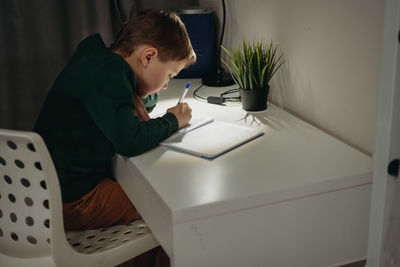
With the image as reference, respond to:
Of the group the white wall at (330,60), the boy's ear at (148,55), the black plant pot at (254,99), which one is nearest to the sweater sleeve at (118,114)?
the boy's ear at (148,55)

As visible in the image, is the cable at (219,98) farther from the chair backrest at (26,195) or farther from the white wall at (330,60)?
the chair backrest at (26,195)

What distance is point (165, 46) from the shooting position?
125 cm

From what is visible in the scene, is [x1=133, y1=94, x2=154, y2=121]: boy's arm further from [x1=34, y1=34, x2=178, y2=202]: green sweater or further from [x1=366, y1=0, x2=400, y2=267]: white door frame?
[x1=366, y1=0, x2=400, y2=267]: white door frame

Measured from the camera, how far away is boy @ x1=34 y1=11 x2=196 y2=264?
1.09 m

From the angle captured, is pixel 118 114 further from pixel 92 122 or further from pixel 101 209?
pixel 101 209

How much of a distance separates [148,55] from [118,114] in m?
0.25

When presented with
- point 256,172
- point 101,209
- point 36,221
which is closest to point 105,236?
point 101,209

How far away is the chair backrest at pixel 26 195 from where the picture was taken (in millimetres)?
898

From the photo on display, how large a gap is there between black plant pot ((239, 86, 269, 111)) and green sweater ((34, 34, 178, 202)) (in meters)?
0.28

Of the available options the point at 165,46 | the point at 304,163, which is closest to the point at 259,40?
the point at 165,46

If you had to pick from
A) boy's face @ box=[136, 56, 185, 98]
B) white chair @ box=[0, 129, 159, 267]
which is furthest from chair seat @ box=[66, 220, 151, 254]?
boy's face @ box=[136, 56, 185, 98]

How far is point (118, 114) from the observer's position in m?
1.08

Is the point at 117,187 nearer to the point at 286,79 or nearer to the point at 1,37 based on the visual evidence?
the point at 286,79

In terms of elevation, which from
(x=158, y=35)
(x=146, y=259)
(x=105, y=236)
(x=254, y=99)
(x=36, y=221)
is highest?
(x=158, y=35)
